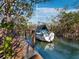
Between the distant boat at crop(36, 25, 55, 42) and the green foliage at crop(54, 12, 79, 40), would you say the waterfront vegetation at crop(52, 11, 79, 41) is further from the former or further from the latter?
the distant boat at crop(36, 25, 55, 42)

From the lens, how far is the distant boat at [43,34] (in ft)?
55.8

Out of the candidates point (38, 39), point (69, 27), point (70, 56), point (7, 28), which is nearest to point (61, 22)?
point (69, 27)

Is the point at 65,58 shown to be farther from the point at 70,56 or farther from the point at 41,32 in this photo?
the point at 41,32

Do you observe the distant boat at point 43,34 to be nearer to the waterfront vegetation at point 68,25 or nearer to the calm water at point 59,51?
the calm water at point 59,51

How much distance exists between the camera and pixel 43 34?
1716 centimetres

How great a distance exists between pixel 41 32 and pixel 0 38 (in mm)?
16311

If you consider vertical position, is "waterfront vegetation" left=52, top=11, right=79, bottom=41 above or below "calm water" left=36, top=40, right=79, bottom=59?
above

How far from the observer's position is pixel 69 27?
17641 mm

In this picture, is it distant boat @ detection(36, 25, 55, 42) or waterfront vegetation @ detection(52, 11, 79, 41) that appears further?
waterfront vegetation @ detection(52, 11, 79, 41)

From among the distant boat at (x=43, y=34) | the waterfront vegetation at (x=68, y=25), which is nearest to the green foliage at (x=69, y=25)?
the waterfront vegetation at (x=68, y=25)

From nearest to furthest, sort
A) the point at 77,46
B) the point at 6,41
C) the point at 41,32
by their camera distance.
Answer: the point at 6,41 < the point at 77,46 < the point at 41,32

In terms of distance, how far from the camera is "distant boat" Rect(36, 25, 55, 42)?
17.0m

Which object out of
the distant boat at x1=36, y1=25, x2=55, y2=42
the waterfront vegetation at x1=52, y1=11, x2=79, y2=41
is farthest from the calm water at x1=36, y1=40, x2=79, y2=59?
the waterfront vegetation at x1=52, y1=11, x2=79, y2=41

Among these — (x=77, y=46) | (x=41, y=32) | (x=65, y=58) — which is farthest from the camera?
(x=41, y=32)
